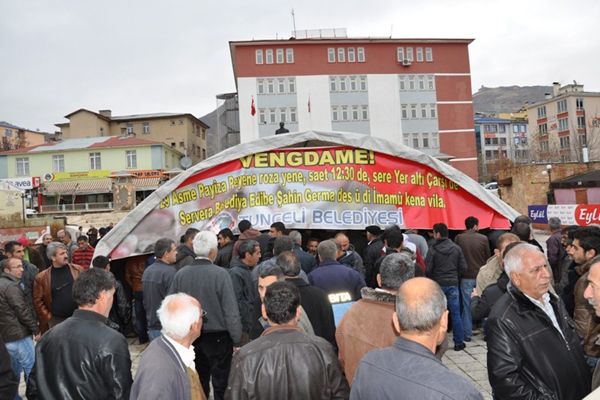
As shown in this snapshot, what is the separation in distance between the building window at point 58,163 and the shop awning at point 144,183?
32.8ft

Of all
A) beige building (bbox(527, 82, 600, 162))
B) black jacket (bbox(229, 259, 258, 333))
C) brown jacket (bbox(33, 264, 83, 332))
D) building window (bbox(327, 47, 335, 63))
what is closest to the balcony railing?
building window (bbox(327, 47, 335, 63))

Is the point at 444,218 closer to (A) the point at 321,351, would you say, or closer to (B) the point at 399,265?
(B) the point at 399,265

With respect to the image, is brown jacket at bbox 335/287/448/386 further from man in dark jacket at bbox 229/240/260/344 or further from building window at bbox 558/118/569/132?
building window at bbox 558/118/569/132

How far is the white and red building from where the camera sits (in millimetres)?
52250

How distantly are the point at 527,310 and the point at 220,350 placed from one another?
3.23 m

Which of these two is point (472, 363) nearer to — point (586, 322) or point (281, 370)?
point (586, 322)

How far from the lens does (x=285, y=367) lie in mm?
2885

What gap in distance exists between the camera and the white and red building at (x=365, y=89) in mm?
52250

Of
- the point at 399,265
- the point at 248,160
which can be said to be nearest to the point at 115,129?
the point at 248,160

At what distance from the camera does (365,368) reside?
2326 millimetres

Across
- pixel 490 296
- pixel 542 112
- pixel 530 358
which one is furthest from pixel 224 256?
pixel 542 112

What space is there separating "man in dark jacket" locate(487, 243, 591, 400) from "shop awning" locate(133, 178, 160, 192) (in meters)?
56.9

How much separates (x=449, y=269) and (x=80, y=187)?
58597 millimetres

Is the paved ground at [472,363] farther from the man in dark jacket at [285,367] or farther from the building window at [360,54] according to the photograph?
the building window at [360,54]
